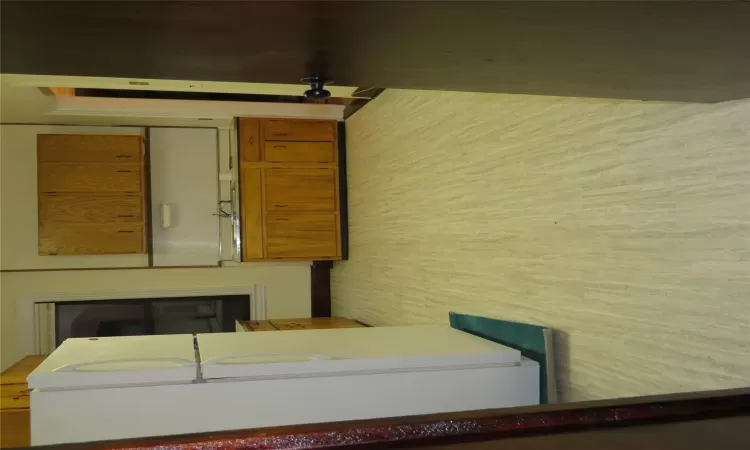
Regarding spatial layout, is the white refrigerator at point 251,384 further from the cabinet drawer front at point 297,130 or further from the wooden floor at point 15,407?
the cabinet drawer front at point 297,130

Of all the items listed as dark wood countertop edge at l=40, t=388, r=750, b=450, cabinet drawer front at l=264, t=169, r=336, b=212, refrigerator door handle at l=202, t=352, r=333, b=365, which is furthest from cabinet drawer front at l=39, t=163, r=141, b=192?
dark wood countertop edge at l=40, t=388, r=750, b=450

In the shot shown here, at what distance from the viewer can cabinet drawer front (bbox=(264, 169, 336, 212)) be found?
11.2ft

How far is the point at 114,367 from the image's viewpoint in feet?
4.25

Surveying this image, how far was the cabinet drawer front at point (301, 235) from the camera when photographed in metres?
3.43

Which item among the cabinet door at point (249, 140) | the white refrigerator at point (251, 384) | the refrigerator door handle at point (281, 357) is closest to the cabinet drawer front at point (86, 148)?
the cabinet door at point (249, 140)

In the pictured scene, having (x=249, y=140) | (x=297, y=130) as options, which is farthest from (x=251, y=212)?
(x=297, y=130)

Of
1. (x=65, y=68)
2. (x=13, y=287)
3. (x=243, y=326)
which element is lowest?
(x=243, y=326)

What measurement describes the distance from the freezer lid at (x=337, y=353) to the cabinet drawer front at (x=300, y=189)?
1.77 m

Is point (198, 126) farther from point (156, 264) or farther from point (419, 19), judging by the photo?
point (419, 19)

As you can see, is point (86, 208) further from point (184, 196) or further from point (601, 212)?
point (601, 212)

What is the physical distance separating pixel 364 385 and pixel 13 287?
2.88 meters

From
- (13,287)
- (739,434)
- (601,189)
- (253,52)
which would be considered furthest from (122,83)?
(739,434)

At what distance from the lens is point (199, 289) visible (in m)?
3.76

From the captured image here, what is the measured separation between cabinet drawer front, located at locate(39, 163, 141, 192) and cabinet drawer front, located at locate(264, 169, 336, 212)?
2.36 feet
